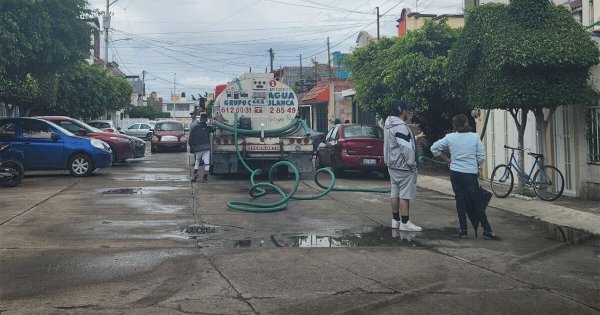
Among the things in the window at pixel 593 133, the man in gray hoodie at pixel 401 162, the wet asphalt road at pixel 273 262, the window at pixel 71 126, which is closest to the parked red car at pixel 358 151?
the wet asphalt road at pixel 273 262

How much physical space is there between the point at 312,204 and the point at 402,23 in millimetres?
20763

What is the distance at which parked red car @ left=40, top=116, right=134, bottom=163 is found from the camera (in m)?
19.0

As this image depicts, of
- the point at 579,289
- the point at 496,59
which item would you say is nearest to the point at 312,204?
the point at 496,59

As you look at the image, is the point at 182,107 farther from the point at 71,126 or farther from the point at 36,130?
the point at 36,130

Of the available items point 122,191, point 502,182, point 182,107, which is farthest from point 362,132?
point 182,107

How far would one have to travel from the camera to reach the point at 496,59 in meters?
11.4

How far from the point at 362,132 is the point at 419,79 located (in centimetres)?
244

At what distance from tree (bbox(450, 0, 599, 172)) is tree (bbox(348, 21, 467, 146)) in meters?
4.29

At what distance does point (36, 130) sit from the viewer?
15.4 m

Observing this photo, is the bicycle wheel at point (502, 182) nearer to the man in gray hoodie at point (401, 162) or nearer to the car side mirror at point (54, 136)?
the man in gray hoodie at point (401, 162)

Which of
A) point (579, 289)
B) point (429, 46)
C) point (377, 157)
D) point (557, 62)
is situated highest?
point (429, 46)

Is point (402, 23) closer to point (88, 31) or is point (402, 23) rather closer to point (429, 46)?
point (429, 46)

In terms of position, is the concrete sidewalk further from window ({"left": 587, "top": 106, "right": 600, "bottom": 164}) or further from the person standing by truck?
the person standing by truck

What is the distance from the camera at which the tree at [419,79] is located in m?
17.7
